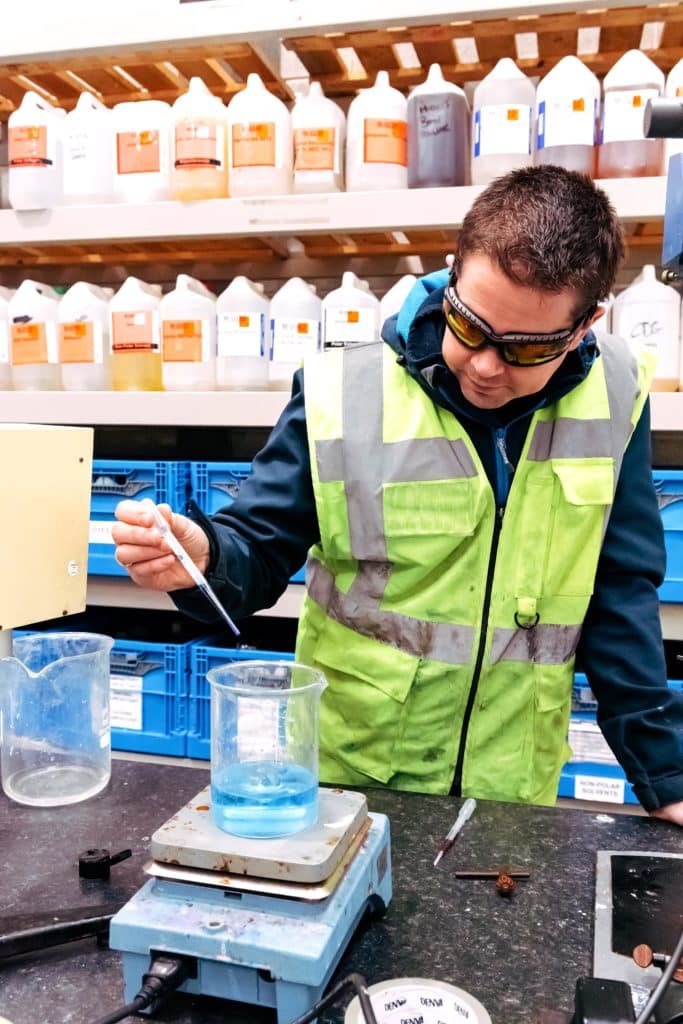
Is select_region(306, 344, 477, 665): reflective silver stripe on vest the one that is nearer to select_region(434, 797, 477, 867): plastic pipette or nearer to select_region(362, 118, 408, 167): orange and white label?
select_region(434, 797, 477, 867): plastic pipette

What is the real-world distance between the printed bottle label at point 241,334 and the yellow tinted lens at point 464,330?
961mm

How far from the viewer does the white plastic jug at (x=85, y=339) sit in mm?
2006

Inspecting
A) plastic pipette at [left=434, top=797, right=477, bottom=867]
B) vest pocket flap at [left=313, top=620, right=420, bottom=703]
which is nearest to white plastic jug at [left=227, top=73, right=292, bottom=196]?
vest pocket flap at [left=313, top=620, right=420, bottom=703]

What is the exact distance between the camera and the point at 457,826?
3.11 feet

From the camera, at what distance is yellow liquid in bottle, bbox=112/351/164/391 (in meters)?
2.02

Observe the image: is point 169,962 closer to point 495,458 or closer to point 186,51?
point 495,458

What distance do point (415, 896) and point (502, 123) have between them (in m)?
1.54

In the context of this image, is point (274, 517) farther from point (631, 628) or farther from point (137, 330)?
point (137, 330)

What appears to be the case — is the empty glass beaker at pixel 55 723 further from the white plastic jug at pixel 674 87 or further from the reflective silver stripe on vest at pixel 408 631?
the white plastic jug at pixel 674 87

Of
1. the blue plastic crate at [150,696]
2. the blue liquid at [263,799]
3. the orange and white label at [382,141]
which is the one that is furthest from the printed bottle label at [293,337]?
the blue liquid at [263,799]

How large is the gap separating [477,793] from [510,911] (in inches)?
14.4

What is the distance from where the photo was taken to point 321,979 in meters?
0.60

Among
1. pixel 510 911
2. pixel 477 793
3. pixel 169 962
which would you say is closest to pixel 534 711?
pixel 477 793

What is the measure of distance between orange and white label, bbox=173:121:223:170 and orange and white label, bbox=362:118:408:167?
1.12 feet
